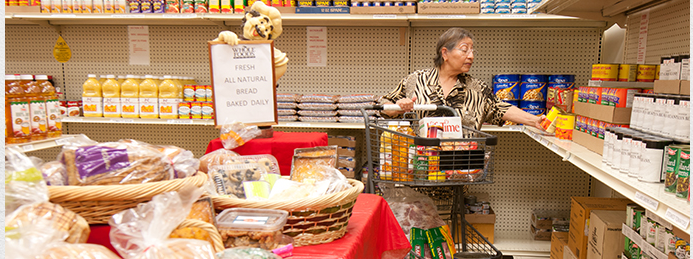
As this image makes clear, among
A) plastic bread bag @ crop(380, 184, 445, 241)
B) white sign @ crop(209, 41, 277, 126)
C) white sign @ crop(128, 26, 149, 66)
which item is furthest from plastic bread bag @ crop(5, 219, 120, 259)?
white sign @ crop(128, 26, 149, 66)

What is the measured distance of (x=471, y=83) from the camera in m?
2.69

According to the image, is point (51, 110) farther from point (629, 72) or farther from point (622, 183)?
point (629, 72)

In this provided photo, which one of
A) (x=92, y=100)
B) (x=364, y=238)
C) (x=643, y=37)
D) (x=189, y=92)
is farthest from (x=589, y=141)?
(x=92, y=100)

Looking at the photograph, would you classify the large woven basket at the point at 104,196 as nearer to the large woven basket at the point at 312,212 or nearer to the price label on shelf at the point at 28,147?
the large woven basket at the point at 312,212

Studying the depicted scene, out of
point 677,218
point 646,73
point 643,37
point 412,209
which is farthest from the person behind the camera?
point 643,37

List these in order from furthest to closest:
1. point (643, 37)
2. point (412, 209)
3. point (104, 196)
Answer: point (643, 37) < point (412, 209) < point (104, 196)

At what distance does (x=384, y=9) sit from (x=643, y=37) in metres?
1.58

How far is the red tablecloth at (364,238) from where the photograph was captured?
1.00m

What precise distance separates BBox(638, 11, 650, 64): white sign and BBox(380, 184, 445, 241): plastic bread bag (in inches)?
59.9

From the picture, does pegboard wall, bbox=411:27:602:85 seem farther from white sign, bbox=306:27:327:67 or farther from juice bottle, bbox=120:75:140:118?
juice bottle, bbox=120:75:140:118

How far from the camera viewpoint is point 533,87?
297 cm

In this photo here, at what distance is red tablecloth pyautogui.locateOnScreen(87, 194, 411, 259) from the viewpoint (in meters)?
1.00

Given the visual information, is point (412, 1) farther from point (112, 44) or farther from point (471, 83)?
point (112, 44)

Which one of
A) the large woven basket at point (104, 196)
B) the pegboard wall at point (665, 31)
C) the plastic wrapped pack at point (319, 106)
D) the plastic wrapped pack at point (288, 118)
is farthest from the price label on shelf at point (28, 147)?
the pegboard wall at point (665, 31)
